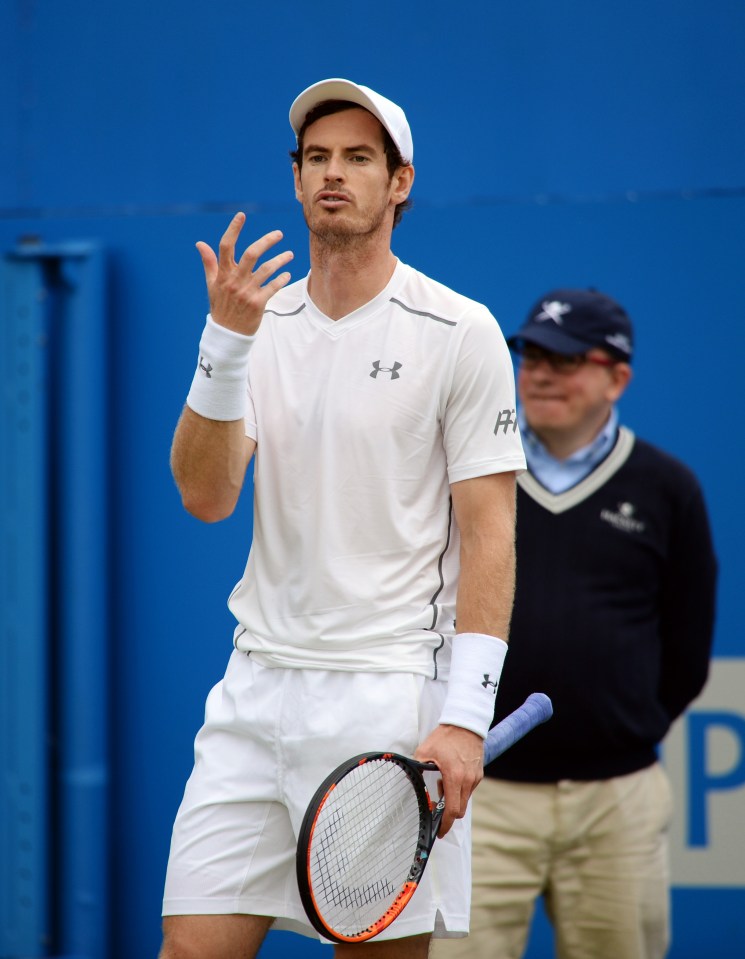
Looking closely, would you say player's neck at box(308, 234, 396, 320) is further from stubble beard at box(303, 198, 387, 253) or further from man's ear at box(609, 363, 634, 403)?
man's ear at box(609, 363, 634, 403)

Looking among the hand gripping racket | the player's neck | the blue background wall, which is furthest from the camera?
the blue background wall

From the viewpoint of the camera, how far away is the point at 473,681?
102 inches

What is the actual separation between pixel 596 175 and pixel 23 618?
2127mm

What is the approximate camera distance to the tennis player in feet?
8.65

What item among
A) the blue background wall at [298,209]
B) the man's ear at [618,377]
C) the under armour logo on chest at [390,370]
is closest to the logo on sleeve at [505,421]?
the under armour logo on chest at [390,370]

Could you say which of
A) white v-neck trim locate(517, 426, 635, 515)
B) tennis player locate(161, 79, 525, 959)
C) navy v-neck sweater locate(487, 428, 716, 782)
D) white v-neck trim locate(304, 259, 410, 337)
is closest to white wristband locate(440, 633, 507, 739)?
tennis player locate(161, 79, 525, 959)

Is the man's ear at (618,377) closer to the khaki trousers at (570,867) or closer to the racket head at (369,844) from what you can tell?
the khaki trousers at (570,867)

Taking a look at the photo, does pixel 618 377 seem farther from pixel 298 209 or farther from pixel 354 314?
pixel 354 314

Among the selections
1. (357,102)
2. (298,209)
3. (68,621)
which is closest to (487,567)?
(357,102)

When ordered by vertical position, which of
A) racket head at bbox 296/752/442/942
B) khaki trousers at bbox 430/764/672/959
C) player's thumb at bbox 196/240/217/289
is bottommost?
khaki trousers at bbox 430/764/672/959

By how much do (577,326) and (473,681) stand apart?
149 centimetres

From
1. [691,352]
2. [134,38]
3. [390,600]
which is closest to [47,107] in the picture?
[134,38]

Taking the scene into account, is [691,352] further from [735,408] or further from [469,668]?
[469,668]

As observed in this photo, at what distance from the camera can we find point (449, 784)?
8.35 ft
